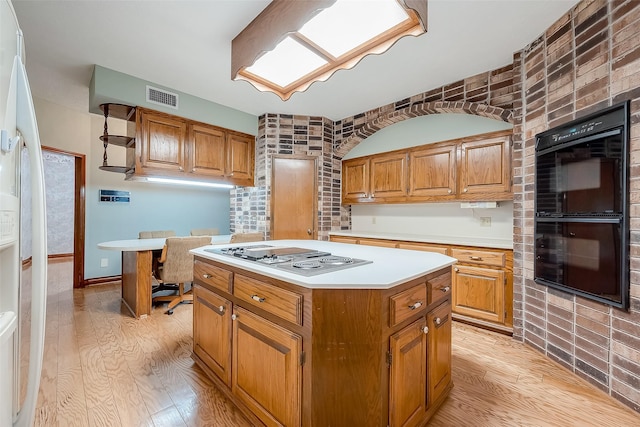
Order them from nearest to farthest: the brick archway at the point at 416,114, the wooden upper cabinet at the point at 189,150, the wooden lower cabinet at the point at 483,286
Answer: the wooden lower cabinet at the point at 483,286 < the brick archway at the point at 416,114 < the wooden upper cabinet at the point at 189,150

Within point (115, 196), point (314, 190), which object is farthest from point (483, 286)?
point (115, 196)

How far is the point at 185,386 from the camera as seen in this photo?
1.85 metres

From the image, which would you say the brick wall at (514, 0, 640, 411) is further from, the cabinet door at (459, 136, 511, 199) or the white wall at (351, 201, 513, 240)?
the white wall at (351, 201, 513, 240)

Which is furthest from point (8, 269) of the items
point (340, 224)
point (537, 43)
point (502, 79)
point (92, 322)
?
point (340, 224)

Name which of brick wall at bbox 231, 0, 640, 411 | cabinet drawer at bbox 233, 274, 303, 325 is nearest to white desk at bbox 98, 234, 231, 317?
cabinet drawer at bbox 233, 274, 303, 325

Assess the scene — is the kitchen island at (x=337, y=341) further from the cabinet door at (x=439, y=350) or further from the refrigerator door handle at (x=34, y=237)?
the refrigerator door handle at (x=34, y=237)

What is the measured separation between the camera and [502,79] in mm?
2830

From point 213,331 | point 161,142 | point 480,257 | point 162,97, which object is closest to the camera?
point 213,331

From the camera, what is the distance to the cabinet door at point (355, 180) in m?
4.21

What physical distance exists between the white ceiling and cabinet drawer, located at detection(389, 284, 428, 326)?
1958 millimetres

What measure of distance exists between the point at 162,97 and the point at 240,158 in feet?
4.00

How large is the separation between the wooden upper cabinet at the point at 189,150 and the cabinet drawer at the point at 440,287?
10.5 feet

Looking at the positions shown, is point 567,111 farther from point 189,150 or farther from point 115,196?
point 115,196

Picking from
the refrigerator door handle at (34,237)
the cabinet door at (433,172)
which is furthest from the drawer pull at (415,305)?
the cabinet door at (433,172)
